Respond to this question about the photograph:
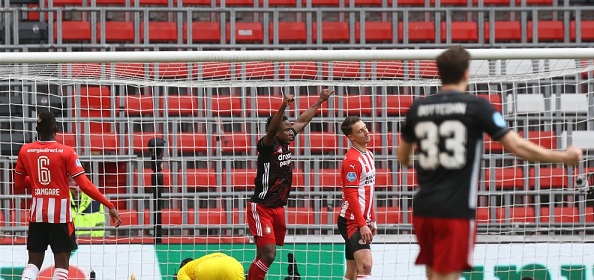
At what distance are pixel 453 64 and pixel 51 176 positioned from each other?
442 centimetres

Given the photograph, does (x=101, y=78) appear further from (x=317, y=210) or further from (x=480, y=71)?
(x=480, y=71)

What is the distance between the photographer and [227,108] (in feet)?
37.2

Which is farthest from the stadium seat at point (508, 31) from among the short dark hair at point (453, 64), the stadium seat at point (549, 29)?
the short dark hair at point (453, 64)

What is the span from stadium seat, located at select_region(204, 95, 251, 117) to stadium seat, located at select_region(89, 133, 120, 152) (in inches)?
42.1

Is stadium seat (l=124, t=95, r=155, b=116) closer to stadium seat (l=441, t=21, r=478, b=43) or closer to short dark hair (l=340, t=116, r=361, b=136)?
short dark hair (l=340, t=116, r=361, b=136)

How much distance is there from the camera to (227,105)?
37.4ft

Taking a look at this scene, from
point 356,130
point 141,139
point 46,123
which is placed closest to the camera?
point 46,123

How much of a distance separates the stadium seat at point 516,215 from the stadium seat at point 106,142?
4.24 metres

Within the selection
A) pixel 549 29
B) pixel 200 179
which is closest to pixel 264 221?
pixel 200 179

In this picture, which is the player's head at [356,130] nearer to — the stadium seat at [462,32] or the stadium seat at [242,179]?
the stadium seat at [242,179]

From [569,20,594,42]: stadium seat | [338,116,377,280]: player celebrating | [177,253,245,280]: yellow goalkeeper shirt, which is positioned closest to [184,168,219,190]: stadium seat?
[338,116,377,280]: player celebrating

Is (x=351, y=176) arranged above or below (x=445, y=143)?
below

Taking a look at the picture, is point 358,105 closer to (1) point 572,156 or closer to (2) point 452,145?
(2) point 452,145

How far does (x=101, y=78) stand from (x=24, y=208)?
204 centimetres
